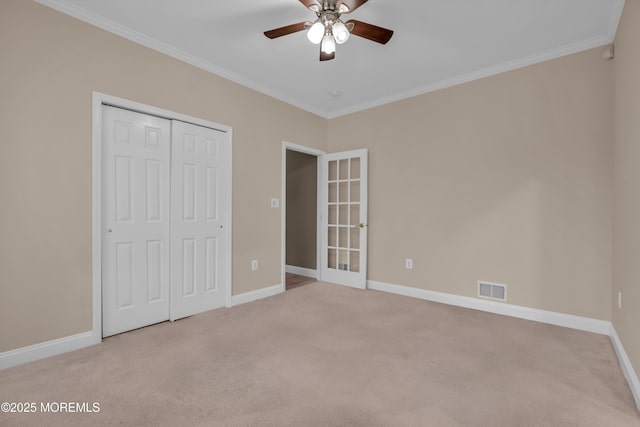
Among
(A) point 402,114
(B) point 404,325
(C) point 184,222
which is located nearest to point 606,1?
(A) point 402,114

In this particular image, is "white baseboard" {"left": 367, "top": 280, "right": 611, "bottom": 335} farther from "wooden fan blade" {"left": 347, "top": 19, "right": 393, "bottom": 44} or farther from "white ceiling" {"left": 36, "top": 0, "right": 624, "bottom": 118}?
"wooden fan blade" {"left": 347, "top": 19, "right": 393, "bottom": 44}

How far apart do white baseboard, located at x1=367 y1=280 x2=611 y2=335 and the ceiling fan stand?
2.95 meters

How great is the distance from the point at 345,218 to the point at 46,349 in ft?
11.8

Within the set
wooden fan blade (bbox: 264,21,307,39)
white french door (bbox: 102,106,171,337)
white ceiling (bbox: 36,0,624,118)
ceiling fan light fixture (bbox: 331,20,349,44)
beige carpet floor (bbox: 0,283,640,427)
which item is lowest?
beige carpet floor (bbox: 0,283,640,427)

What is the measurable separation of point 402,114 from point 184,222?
3.13 meters

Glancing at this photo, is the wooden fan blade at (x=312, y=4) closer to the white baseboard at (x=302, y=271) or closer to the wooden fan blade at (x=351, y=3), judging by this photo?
the wooden fan blade at (x=351, y=3)

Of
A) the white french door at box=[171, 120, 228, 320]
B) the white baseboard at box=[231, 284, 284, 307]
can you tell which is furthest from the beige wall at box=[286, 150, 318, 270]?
the white french door at box=[171, 120, 228, 320]

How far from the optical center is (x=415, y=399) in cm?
176

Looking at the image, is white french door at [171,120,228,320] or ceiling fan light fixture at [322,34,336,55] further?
white french door at [171,120,228,320]

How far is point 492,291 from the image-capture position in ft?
10.8

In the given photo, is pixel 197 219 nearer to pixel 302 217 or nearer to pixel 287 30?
pixel 287 30

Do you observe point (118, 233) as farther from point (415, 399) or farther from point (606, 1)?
point (606, 1)

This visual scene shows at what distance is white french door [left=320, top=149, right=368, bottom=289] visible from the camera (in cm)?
434

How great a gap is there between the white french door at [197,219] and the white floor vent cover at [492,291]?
2995 mm
